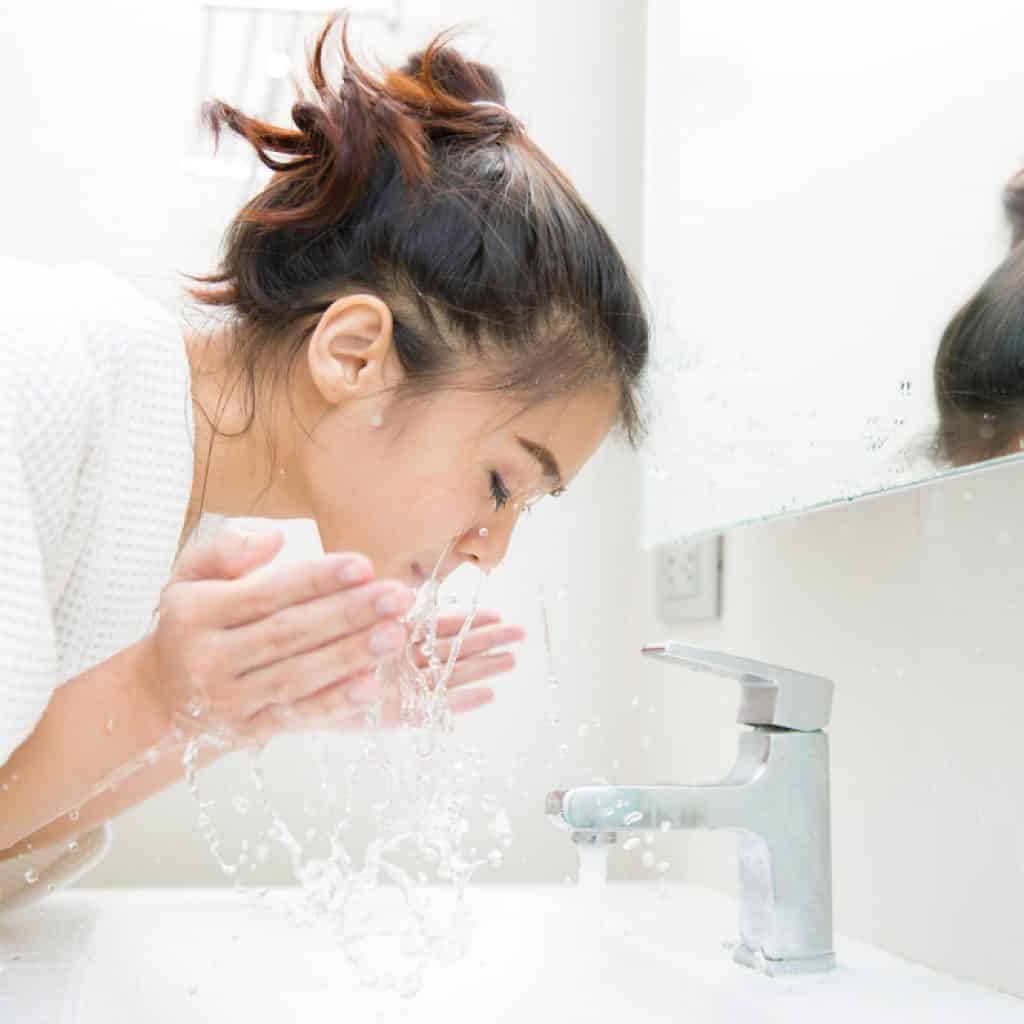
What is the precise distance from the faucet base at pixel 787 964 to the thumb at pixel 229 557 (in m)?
0.38

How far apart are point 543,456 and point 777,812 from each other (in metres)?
0.29

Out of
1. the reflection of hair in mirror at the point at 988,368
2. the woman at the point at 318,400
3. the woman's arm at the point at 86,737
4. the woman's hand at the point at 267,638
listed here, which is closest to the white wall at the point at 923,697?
the reflection of hair in mirror at the point at 988,368

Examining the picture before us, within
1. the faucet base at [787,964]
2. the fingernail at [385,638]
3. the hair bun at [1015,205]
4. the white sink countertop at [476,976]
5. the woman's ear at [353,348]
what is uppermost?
the hair bun at [1015,205]

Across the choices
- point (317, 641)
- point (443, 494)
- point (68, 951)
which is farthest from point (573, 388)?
point (68, 951)

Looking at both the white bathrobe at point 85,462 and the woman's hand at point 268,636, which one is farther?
the white bathrobe at point 85,462

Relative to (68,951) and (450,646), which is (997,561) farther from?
(68,951)

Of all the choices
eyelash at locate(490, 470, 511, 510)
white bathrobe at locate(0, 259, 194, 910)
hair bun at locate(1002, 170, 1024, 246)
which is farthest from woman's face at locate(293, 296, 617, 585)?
hair bun at locate(1002, 170, 1024, 246)

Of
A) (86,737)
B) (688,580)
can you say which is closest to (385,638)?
(86,737)

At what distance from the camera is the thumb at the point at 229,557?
0.74m

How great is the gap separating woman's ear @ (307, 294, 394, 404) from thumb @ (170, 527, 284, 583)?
19cm

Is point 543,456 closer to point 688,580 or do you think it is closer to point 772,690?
point 772,690

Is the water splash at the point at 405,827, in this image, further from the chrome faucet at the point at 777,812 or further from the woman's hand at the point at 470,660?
the chrome faucet at the point at 777,812

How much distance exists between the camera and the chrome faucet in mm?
791

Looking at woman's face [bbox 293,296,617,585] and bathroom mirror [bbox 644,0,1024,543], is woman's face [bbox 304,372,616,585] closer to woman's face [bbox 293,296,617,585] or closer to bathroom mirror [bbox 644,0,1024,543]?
woman's face [bbox 293,296,617,585]
